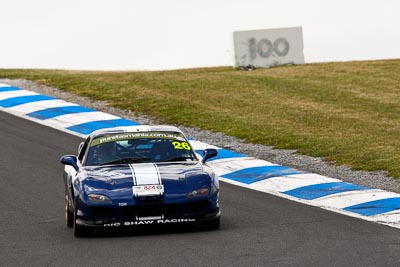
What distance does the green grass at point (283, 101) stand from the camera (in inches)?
875

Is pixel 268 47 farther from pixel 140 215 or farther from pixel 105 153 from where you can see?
pixel 140 215

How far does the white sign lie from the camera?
120 feet

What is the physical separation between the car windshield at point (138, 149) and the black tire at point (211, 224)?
1090mm

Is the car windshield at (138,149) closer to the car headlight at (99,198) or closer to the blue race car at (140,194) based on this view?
the blue race car at (140,194)

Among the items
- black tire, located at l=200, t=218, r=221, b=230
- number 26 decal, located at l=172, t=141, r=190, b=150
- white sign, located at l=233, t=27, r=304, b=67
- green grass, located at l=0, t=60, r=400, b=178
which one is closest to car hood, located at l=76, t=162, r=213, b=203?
black tire, located at l=200, t=218, r=221, b=230

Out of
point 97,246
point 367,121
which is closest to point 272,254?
point 97,246

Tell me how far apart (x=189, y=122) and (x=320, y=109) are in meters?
4.12

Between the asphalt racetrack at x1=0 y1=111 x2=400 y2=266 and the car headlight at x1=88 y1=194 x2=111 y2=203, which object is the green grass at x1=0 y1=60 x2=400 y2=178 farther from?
the car headlight at x1=88 y1=194 x2=111 y2=203

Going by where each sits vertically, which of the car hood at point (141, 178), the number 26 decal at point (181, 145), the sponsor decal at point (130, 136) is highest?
the sponsor decal at point (130, 136)

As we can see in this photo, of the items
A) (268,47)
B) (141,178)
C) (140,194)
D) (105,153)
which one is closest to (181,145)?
(105,153)

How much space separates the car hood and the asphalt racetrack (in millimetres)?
534

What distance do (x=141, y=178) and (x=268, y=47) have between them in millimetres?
24632

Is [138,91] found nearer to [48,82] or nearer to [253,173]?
[48,82]

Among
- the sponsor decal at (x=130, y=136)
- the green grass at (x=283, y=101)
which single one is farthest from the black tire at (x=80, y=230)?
the green grass at (x=283, y=101)
